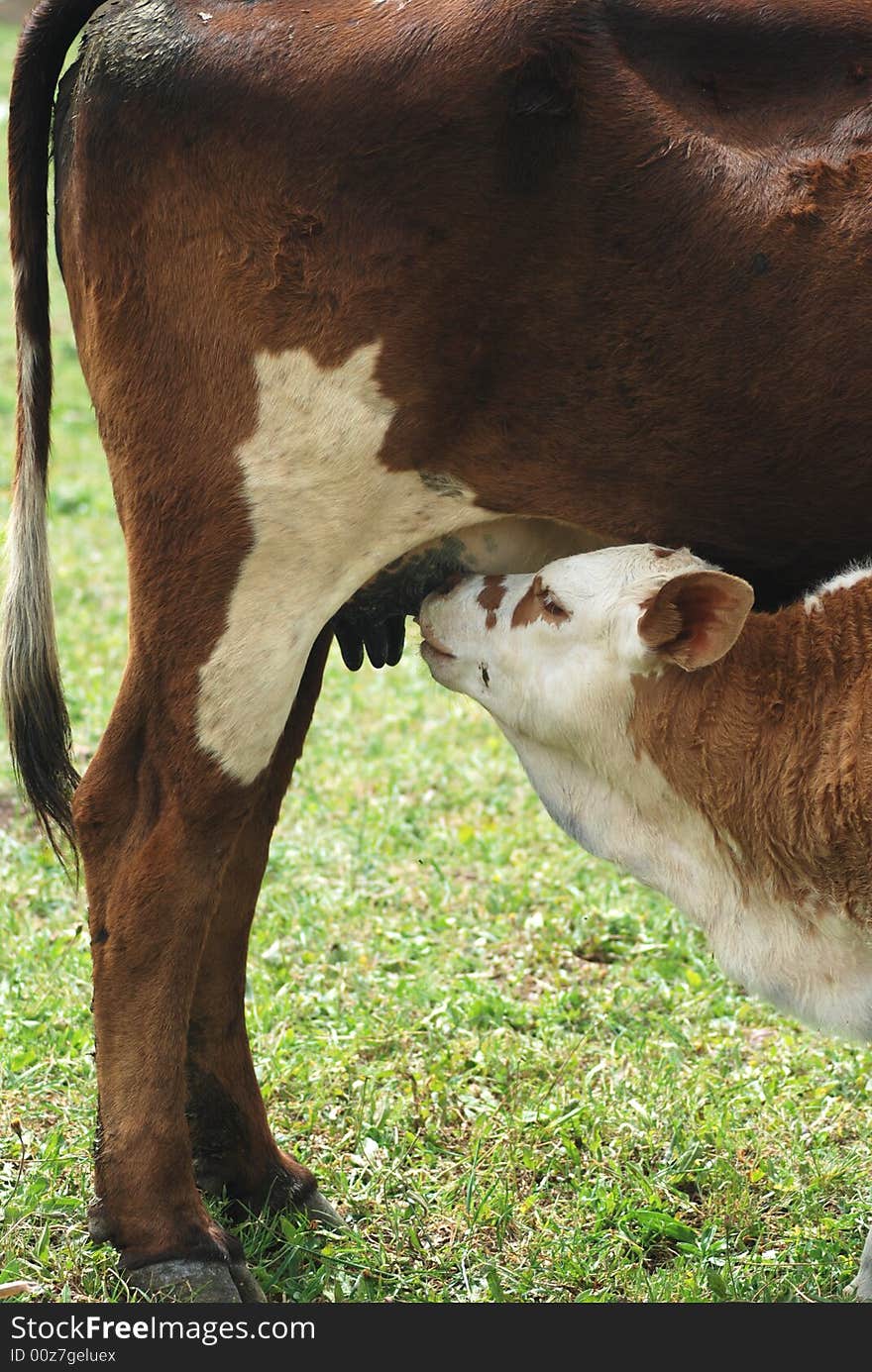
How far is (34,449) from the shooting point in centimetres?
366

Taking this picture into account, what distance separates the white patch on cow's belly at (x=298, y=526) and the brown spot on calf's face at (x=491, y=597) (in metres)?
0.27

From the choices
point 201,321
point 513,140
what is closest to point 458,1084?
point 201,321

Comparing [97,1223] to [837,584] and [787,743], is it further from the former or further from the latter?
[837,584]

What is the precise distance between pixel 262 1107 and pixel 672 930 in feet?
5.85

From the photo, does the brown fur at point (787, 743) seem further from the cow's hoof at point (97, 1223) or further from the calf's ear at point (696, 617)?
the cow's hoof at point (97, 1223)

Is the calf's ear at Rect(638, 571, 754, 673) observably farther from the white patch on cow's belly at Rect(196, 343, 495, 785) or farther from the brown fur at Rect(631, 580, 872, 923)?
the white patch on cow's belly at Rect(196, 343, 495, 785)

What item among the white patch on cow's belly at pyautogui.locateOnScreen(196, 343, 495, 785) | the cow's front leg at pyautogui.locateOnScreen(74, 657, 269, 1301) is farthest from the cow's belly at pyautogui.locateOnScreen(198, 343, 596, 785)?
the cow's front leg at pyautogui.locateOnScreen(74, 657, 269, 1301)

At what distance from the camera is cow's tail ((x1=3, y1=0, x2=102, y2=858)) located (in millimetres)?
3539

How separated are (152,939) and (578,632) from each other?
109 centimetres

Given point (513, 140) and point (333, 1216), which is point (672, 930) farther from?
→ point (513, 140)

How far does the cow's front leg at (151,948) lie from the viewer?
332 cm

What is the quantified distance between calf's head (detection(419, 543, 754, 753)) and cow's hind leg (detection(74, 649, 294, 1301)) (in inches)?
23.7

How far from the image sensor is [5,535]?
375 centimetres

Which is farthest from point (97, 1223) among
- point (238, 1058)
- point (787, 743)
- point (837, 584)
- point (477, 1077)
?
point (837, 584)
